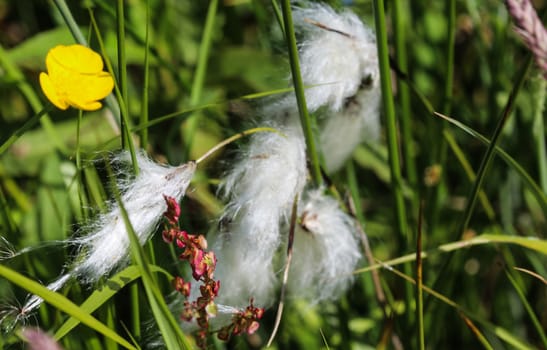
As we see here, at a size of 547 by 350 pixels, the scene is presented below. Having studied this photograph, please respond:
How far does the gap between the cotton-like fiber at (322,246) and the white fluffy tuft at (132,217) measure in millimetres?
252

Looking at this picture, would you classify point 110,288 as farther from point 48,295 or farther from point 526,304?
point 526,304

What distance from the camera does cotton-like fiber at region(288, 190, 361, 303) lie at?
1079 millimetres

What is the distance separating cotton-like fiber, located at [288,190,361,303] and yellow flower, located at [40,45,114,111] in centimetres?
37

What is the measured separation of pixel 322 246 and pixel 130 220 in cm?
36

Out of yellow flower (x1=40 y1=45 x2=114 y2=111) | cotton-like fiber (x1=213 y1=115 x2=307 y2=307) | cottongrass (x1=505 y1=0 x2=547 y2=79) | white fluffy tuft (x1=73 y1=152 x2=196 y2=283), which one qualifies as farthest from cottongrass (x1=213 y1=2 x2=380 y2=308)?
cottongrass (x1=505 y1=0 x2=547 y2=79)

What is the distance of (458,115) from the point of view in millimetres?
1685

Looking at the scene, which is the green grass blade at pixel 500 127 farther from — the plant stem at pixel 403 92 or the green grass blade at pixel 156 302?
the green grass blade at pixel 156 302

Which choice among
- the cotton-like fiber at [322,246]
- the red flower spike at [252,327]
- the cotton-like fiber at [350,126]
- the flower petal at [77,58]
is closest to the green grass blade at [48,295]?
the red flower spike at [252,327]

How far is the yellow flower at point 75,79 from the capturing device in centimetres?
85

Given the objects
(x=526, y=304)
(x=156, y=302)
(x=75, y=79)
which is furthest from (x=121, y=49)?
(x=526, y=304)

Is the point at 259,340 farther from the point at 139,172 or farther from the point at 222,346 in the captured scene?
the point at 139,172

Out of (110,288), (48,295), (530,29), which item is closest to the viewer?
(530,29)

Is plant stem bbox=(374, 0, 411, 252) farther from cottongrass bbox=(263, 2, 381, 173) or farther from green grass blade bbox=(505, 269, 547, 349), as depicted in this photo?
green grass blade bbox=(505, 269, 547, 349)

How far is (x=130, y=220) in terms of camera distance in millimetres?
844
